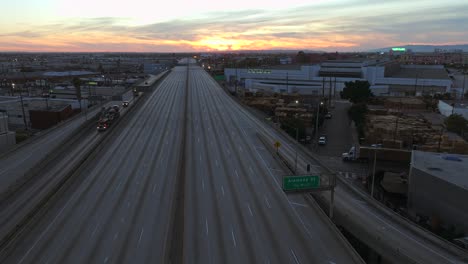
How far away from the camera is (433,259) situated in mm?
18234

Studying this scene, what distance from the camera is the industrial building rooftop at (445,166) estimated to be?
86.1 feet

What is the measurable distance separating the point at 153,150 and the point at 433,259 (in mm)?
28753

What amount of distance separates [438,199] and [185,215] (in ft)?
64.6

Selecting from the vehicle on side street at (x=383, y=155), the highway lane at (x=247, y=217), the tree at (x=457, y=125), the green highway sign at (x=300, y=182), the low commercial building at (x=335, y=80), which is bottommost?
the vehicle on side street at (x=383, y=155)

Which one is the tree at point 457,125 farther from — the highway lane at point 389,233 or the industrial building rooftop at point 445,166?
the highway lane at point 389,233

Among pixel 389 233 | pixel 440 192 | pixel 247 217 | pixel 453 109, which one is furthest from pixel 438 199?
pixel 453 109

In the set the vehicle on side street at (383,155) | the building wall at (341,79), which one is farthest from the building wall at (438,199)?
the building wall at (341,79)

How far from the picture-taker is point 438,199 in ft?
85.9

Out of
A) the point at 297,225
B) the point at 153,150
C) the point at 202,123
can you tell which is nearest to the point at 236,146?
the point at 153,150

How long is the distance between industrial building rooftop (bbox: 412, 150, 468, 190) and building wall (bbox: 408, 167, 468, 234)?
0.49 meters

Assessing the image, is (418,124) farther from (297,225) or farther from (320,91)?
(320,91)

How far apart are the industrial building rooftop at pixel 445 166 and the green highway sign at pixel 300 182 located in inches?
435

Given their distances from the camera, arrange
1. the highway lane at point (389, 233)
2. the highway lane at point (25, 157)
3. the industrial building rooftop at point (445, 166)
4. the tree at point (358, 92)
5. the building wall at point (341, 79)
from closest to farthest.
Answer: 1. the highway lane at point (389, 233)
2. the industrial building rooftop at point (445, 166)
3. the highway lane at point (25, 157)
4. the tree at point (358, 92)
5. the building wall at point (341, 79)

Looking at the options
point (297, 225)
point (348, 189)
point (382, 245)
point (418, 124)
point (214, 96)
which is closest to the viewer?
point (382, 245)
